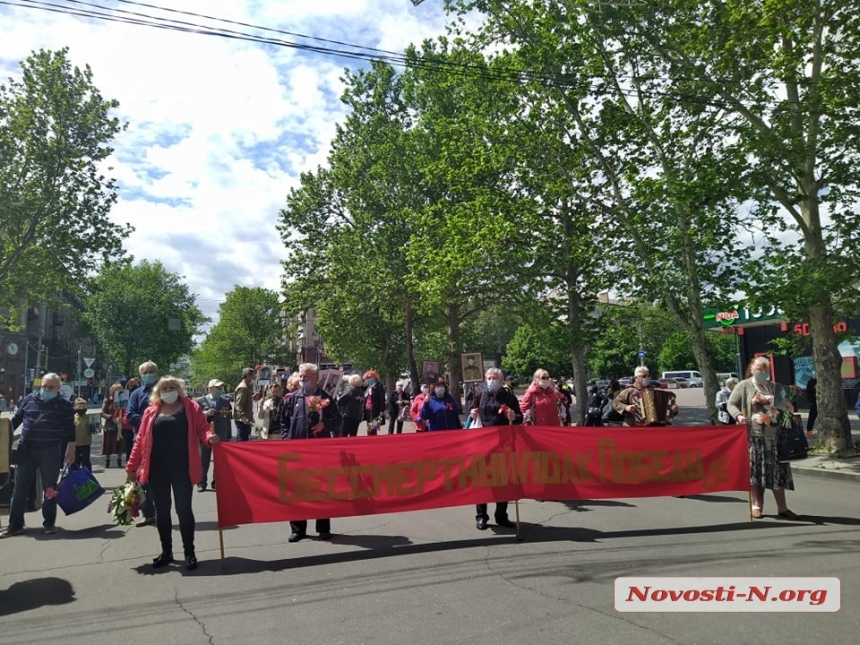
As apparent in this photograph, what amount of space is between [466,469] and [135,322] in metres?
62.4

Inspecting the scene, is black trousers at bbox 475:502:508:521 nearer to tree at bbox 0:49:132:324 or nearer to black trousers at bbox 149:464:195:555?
black trousers at bbox 149:464:195:555

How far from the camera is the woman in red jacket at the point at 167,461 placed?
607 cm

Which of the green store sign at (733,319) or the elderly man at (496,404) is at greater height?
the green store sign at (733,319)

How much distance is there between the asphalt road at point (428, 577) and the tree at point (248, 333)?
7574cm

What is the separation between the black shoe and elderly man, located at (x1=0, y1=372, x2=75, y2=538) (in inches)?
87.7

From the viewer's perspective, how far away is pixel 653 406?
371 inches

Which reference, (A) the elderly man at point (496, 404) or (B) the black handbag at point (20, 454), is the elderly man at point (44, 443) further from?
(A) the elderly man at point (496, 404)

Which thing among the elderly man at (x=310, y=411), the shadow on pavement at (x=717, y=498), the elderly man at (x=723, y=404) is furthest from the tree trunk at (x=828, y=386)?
the elderly man at (x=310, y=411)

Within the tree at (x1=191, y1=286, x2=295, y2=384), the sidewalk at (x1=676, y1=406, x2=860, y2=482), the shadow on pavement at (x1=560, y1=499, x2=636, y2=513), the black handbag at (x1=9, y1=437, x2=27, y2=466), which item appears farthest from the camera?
the tree at (x1=191, y1=286, x2=295, y2=384)

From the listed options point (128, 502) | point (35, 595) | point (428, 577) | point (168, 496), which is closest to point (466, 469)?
point (428, 577)

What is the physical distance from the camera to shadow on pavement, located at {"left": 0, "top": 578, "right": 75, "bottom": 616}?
16.7 feet

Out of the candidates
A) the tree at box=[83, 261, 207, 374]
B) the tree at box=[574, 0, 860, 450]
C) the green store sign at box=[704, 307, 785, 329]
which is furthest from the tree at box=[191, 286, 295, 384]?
the tree at box=[574, 0, 860, 450]

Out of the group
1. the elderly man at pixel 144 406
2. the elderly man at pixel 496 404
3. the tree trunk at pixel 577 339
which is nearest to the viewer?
the elderly man at pixel 496 404

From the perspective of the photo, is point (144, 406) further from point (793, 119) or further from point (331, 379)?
point (793, 119)
